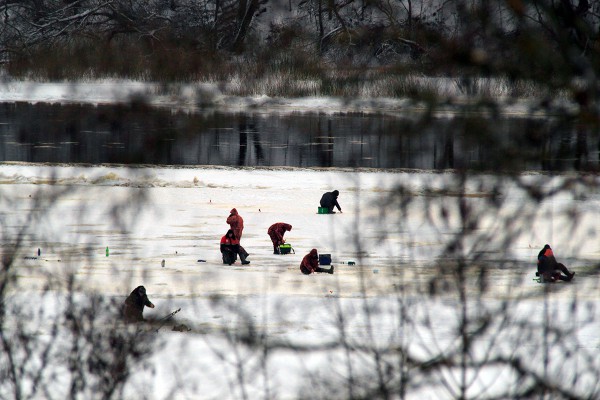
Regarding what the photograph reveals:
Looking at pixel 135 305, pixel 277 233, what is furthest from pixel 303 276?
pixel 135 305

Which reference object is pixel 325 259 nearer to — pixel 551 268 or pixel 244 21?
pixel 551 268

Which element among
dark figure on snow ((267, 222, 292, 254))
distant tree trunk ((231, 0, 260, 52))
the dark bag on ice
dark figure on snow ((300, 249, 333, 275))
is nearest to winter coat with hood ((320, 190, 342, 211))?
dark figure on snow ((267, 222, 292, 254))

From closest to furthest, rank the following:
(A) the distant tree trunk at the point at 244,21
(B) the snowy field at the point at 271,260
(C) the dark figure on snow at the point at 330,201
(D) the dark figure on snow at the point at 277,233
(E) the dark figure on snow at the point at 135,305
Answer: (B) the snowy field at the point at 271,260 → (E) the dark figure on snow at the point at 135,305 → (D) the dark figure on snow at the point at 277,233 → (C) the dark figure on snow at the point at 330,201 → (A) the distant tree trunk at the point at 244,21

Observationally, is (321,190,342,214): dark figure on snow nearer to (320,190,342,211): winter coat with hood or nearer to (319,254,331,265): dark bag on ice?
(320,190,342,211): winter coat with hood

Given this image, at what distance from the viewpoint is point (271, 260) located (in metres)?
Answer: 12.5

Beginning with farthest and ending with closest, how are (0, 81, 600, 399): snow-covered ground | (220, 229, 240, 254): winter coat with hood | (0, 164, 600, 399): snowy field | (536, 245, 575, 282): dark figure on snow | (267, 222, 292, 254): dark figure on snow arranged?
(267, 222, 292, 254): dark figure on snow, (220, 229, 240, 254): winter coat with hood, (536, 245, 575, 282): dark figure on snow, (0, 164, 600, 399): snowy field, (0, 81, 600, 399): snow-covered ground

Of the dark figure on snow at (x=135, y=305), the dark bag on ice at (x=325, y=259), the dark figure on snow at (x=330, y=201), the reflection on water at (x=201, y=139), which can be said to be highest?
the reflection on water at (x=201, y=139)

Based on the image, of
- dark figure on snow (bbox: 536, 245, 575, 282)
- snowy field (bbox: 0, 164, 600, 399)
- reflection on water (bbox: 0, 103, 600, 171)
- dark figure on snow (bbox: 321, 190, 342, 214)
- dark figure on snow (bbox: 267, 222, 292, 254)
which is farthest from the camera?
reflection on water (bbox: 0, 103, 600, 171)

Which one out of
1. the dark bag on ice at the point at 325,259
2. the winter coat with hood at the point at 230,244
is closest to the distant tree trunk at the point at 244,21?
the winter coat with hood at the point at 230,244

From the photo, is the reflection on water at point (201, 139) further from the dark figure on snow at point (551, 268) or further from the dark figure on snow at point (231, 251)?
the dark figure on snow at point (551, 268)

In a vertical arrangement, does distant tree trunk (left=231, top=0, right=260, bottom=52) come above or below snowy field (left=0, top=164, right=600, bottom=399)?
above

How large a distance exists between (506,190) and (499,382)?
10.6 ft

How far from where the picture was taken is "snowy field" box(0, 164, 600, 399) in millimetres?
6047

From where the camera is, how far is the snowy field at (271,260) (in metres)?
6.05
